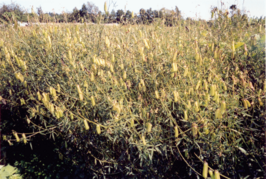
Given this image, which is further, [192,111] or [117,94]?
→ [117,94]

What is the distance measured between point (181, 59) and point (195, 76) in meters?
0.20

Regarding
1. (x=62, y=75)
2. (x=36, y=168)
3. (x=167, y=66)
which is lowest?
(x=36, y=168)

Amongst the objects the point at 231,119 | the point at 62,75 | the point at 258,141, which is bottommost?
the point at 258,141

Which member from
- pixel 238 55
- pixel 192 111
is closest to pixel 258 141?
pixel 192 111

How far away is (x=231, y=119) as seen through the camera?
140 centimetres

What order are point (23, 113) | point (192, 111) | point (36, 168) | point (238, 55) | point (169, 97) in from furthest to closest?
point (23, 113), point (36, 168), point (238, 55), point (169, 97), point (192, 111)

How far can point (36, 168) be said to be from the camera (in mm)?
2760

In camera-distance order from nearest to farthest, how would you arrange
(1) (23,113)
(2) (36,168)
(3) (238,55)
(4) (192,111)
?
(4) (192,111)
(3) (238,55)
(2) (36,168)
(1) (23,113)

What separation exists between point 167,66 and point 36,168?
2.20 meters

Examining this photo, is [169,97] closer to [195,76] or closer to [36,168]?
[195,76]

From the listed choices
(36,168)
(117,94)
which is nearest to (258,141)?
(117,94)

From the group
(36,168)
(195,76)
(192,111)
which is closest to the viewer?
(192,111)

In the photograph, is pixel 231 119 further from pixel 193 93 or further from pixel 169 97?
pixel 169 97

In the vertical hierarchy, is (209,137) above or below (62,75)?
below
